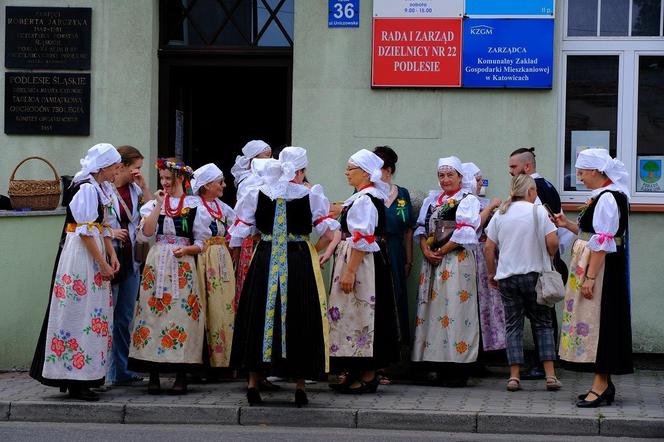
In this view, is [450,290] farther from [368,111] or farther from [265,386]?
[368,111]

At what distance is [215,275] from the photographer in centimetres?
1060

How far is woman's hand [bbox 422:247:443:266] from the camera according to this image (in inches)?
430

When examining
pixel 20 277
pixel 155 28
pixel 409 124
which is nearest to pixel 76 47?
pixel 155 28

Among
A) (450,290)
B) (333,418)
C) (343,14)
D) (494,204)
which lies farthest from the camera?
(343,14)

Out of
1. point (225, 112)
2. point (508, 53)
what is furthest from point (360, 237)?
point (225, 112)

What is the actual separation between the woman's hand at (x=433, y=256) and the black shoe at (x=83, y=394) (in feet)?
A: 10.0

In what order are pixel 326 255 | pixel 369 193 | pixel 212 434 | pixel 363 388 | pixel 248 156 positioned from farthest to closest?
pixel 248 156, pixel 363 388, pixel 326 255, pixel 369 193, pixel 212 434

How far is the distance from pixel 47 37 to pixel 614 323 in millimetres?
6299

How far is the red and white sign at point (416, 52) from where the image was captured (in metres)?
12.0

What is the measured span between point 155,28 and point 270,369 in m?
4.55

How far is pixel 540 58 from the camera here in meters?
11.9

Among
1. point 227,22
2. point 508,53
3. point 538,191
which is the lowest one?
point 538,191

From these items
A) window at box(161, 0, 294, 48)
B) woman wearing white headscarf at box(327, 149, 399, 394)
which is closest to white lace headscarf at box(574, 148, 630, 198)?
woman wearing white headscarf at box(327, 149, 399, 394)

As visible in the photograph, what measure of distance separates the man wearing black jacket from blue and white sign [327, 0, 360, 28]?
2072 mm
